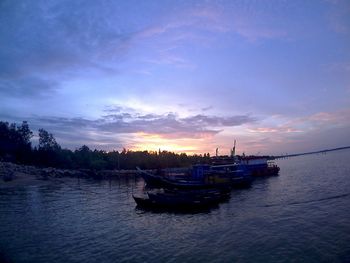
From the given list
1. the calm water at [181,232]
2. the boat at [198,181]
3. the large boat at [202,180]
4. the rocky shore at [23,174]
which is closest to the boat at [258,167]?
the large boat at [202,180]

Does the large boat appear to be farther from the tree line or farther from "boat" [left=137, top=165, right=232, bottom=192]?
the tree line

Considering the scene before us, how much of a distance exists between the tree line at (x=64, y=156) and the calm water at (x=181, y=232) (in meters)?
71.2

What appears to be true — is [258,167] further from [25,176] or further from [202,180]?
[25,176]

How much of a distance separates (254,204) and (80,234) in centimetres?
2604

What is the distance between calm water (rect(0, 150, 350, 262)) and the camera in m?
23.8

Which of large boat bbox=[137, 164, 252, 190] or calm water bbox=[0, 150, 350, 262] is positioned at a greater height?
large boat bbox=[137, 164, 252, 190]

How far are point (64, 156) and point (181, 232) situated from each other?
103m

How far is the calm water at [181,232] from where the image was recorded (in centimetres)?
2377

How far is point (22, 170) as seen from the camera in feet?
283

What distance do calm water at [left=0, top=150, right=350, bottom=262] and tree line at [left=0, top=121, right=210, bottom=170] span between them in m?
71.2

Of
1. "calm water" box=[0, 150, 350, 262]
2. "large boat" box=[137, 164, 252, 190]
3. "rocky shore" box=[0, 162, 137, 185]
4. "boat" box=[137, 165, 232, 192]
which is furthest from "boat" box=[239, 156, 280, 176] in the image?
"rocky shore" box=[0, 162, 137, 185]

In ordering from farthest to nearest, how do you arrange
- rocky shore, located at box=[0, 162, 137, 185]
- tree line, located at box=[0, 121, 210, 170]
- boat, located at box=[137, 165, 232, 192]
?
tree line, located at box=[0, 121, 210, 170] < rocky shore, located at box=[0, 162, 137, 185] < boat, located at box=[137, 165, 232, 192]

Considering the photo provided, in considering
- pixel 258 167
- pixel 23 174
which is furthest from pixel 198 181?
pixel 23 174

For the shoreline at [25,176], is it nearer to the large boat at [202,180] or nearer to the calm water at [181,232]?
the calm water at [181,232]
